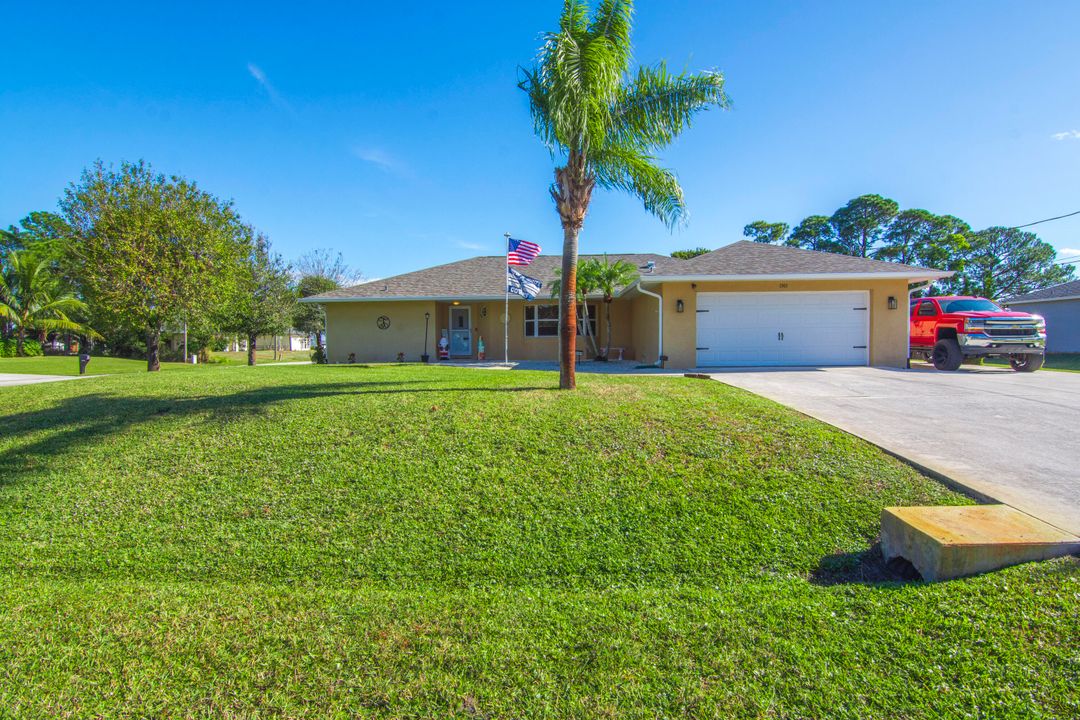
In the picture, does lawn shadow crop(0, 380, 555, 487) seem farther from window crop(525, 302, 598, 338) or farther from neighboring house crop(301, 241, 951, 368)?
window crop(525, 302, 598, 338)

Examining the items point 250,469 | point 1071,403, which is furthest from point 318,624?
point 1071,403

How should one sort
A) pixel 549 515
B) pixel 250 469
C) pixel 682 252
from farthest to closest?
pixel 682 252, pixel 250 469, pixel 549 515

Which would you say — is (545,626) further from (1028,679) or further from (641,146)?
(641,146)

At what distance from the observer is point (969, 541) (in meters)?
2.55

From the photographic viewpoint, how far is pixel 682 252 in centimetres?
3316

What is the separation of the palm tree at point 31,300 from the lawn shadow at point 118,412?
2459 cm

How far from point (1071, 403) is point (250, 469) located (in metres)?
10.5

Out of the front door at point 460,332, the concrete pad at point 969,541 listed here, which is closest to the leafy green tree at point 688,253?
the front door at point 460,332

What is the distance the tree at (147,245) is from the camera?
520 inches

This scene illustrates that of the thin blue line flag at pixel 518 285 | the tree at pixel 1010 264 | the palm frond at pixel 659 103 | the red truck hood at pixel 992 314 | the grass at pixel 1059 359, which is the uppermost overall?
the tree at pixel 1010 264

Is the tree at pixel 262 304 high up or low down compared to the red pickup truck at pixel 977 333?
up

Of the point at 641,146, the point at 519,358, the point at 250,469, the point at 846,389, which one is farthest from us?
the point at 519,358

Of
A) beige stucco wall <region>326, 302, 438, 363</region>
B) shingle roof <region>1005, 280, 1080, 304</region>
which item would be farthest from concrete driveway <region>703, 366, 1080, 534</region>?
shingle roof <region>1005, 280, 1080, 304</region>

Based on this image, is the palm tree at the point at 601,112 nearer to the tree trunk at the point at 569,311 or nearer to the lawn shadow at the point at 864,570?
the tree trunk at the point at 569,311
